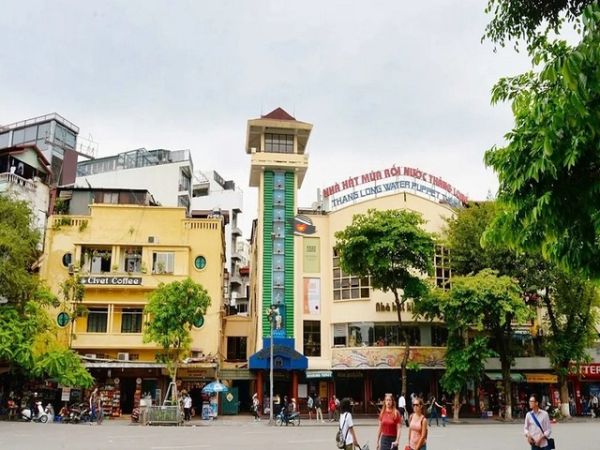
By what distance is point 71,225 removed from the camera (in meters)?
38.2

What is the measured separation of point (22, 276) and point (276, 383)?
1615 cm

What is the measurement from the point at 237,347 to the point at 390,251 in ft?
55.8

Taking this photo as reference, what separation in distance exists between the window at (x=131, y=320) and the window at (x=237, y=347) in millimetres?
9901

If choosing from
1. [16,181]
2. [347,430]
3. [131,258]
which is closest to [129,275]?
[131,258]

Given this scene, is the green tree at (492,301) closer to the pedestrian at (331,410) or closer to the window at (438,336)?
the window at (438,336)

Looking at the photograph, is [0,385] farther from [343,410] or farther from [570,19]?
[570,19]

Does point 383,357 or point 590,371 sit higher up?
point 383,357

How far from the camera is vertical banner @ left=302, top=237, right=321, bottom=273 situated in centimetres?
3975

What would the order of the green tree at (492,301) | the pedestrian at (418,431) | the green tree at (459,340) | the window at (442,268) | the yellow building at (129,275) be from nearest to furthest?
the pedestrian at (418,431)
the green tree at (492,301)
the green tree at (459,340)
the yellow building at (129,275)
the window at (442,268)

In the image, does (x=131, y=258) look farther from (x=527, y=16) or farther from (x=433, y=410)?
(x=527, y=16)

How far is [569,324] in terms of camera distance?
35.5m

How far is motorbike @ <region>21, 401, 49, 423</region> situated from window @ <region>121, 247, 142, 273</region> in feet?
33.9

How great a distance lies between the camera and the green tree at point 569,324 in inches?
1375

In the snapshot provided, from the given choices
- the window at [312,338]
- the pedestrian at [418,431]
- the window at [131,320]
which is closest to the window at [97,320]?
the window at [131,320]
